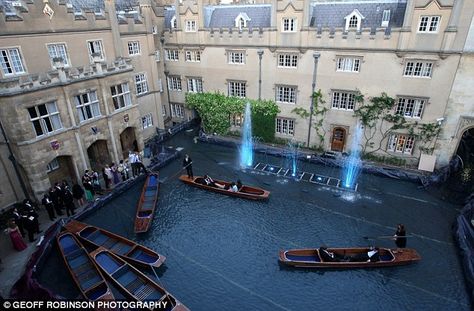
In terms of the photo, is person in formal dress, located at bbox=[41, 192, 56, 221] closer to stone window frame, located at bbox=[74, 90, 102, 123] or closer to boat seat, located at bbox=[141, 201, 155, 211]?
boat seat, located at bbox=[141, 201, 155, 211]

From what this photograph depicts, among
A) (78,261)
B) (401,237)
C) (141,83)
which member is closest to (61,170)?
(78,261)

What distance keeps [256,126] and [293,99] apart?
5.05m

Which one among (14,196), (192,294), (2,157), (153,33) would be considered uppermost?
(153,33)

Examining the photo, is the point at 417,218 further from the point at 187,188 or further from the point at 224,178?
the point at 187,188

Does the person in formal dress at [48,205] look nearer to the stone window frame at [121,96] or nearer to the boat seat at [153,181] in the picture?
the boat seat at [153,181]

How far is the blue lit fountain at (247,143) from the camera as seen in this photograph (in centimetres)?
3014

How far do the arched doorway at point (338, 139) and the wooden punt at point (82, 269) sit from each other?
23975 millimetres

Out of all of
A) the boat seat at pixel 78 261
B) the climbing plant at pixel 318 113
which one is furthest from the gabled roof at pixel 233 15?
the boat seat at pixel 78 261

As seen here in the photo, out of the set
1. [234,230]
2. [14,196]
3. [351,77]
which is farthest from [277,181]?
[14,196]

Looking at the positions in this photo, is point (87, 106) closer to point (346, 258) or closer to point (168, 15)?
point (168, 15)

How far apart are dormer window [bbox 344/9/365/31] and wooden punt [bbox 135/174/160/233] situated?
69.4 ft

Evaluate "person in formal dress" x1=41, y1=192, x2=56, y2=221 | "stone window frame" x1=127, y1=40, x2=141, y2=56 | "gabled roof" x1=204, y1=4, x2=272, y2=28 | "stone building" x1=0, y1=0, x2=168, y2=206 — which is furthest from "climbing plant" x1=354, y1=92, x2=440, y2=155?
"person in formal dress" x1=41, y1=192, x2=56, y2=221

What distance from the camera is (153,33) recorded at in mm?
35375

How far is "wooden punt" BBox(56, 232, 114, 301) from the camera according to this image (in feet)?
50.0
